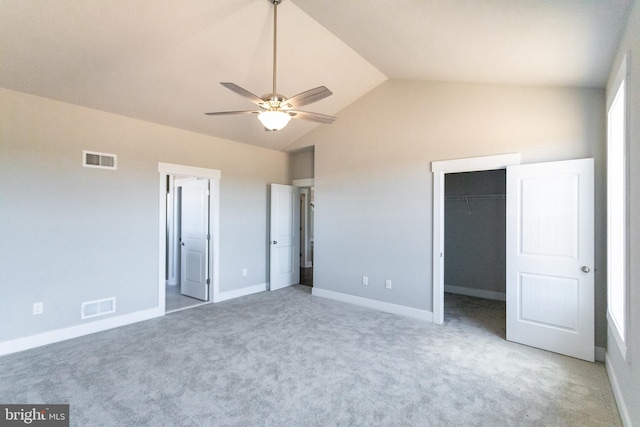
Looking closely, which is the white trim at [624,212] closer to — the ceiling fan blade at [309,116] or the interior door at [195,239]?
the ceiling fan blade at [309,116]

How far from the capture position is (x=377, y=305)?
451 centimetres

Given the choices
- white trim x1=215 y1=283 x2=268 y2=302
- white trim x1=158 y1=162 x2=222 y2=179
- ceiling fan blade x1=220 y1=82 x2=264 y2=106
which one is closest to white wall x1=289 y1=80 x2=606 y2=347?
white trim x1=215 y1=283 x2=268 y2=302

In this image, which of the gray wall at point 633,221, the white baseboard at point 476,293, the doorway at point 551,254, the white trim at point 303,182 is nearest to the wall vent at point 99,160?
the white trim at point 303,182

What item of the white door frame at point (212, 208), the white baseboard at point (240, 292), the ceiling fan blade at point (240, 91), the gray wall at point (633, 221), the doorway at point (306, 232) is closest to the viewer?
the gray wall at point (633, 221)

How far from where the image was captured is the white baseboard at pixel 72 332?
304 cm

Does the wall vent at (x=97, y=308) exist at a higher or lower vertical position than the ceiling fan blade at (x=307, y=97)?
lower

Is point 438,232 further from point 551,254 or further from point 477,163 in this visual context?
point 551,254

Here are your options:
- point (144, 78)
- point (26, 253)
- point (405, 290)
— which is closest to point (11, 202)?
point (26, 253)

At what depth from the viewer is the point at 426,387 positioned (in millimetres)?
2432

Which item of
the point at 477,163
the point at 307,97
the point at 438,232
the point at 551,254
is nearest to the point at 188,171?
the point at 307,97

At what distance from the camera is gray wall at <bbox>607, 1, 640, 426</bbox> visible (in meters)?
1.69

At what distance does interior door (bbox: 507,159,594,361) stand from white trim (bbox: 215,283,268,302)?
397cm

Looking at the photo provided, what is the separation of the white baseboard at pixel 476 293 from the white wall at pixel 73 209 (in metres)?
5.03

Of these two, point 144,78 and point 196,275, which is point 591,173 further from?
point 196,275
